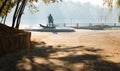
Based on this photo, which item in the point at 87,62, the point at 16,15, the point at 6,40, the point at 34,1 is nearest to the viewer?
the point at 87,62

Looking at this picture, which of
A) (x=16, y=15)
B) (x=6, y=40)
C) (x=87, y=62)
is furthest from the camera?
(x=16, y=15)

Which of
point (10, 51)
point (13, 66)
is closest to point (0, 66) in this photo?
point (13, 66)

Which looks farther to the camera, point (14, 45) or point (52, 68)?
point (14, 45)

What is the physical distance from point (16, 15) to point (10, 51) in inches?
463

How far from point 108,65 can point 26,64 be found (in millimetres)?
2975

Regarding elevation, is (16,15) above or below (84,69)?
above

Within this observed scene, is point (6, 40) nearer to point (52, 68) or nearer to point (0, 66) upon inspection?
point (0, 66)

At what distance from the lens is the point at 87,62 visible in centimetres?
1263

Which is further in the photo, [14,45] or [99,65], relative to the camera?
[14,45]

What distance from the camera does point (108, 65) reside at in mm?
11852

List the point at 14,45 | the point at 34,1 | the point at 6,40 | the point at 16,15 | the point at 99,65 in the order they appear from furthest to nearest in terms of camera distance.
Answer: the point at 34,1 < the point at 16,15 < the point at 14,45 < the point at 6,40 < the point at 99,65

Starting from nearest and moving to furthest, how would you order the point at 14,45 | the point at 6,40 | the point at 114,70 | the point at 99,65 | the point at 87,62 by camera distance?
the point at 114,70 < the point at 99,65 < the point at 87,62 < the point at 6,40 < the point at 14,45

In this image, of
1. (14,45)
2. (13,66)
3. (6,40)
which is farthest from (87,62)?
(14,45)

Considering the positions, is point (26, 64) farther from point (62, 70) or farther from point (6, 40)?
point (6, 40)
